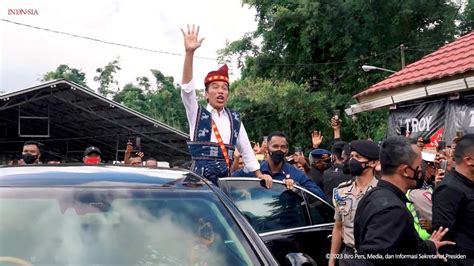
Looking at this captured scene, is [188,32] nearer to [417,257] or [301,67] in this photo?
[417,257]

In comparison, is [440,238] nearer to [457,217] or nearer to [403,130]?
[457,217]

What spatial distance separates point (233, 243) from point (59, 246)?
2.80ft

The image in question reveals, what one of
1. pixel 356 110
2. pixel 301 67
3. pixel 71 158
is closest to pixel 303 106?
→ pixel 301 67

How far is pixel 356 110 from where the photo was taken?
949cm

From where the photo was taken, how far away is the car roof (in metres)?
2.80

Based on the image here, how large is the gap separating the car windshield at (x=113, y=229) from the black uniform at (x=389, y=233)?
663 mm

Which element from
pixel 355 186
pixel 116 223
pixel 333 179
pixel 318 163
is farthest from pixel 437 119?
pixel 116 223

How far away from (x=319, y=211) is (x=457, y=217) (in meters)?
1.73

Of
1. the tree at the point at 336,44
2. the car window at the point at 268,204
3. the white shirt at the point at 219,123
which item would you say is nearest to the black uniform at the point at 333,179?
the car window at the point at 268,204

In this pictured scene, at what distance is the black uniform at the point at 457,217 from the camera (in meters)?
3.29

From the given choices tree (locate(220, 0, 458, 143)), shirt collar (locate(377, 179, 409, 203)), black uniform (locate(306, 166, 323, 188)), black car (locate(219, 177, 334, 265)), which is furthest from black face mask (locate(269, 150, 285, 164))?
tree (locate(220, 0, 458, 143))

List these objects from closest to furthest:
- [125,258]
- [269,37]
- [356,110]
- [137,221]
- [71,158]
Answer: [125,258]
[137,221]
[356,110]
[71,158]
[269,37]

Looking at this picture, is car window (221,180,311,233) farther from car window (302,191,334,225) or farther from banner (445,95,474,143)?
banner (445,95,474,143)

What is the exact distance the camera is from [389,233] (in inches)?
108
